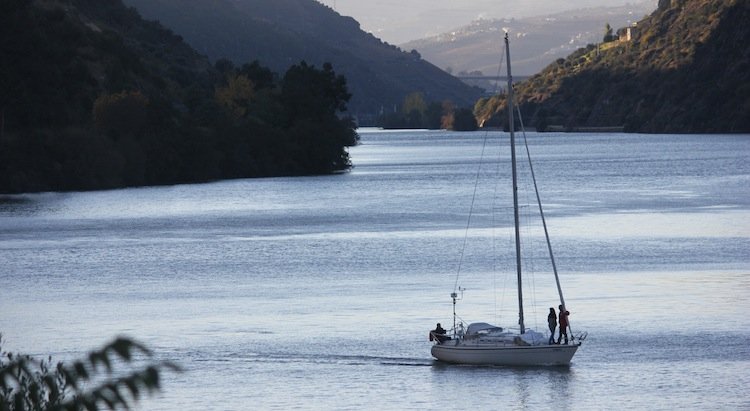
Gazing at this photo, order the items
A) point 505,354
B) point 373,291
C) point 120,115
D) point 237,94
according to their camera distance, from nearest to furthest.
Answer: point 505,354
point 373,291
point 120,115
point 237,94

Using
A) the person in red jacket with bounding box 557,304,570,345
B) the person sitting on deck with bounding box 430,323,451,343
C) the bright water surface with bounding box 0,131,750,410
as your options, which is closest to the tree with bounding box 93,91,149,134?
the bright water surface with bounding box 0,131,750,410

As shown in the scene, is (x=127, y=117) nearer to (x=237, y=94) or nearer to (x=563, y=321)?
(x=237, y=94)

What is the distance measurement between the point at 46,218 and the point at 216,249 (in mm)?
19182

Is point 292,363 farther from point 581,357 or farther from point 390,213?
point 390,213

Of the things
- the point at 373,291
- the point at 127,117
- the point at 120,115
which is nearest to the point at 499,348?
the point at 373,291

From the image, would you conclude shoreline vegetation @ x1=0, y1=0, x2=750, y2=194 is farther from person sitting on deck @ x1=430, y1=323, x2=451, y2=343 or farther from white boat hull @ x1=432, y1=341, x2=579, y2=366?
white boat hull @ x1=432, y1=341, x2=579, y2=366

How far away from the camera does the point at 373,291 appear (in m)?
44.5

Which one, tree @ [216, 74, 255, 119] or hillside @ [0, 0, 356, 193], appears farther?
tree @ [216, 74, 255, 119]

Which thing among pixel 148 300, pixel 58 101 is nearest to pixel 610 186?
pixel 58 101

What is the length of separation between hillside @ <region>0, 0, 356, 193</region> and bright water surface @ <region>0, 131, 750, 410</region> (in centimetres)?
355

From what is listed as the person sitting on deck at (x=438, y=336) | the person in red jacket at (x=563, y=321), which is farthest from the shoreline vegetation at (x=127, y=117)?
the person in red jacket at (x=563, y=321)

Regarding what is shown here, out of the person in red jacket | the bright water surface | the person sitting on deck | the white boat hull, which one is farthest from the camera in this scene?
the person sitting on deck

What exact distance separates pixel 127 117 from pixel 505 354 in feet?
243

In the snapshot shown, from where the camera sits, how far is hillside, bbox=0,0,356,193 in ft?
320
